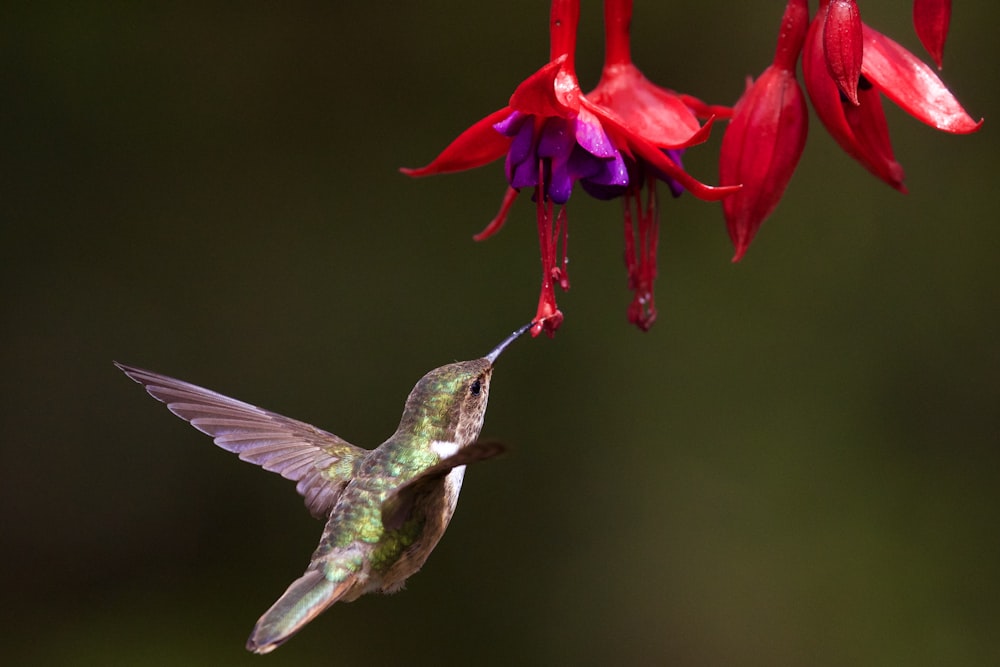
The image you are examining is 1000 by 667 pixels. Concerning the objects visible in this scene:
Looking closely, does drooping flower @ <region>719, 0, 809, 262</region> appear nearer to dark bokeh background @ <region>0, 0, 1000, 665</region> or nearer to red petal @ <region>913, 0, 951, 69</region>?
red petal @ <region>913, 0, 951, 69</region>

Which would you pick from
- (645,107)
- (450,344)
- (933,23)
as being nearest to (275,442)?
(645,107)

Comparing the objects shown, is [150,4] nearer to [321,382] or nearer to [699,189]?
[321,382]

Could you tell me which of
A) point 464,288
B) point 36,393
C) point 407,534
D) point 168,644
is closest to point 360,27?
point 464,288

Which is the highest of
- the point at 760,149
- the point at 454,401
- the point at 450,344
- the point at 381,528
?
the point at 760,149

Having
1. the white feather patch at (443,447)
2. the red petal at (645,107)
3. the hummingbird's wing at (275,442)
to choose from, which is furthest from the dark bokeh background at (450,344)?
the red petal at (645,107)

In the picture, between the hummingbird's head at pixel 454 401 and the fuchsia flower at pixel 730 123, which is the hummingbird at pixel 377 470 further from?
the fuchsia flower at pixel 730 123

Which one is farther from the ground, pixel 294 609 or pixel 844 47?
pixel 844 47

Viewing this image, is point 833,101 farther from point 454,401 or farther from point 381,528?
point 381,528

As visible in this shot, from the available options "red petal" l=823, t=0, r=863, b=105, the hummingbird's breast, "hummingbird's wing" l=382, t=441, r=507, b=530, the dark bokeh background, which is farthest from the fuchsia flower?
the dark bokeh background
